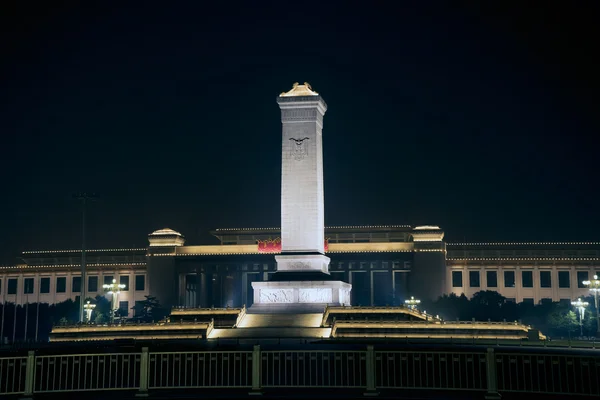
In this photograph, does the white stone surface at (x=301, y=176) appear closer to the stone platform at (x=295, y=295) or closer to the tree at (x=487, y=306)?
the stone platform at (x=295, y=295)

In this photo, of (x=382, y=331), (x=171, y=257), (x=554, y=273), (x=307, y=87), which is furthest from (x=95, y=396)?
(x=554, y=273)

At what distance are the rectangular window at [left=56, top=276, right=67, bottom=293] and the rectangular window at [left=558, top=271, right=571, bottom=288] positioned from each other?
61.4 meters

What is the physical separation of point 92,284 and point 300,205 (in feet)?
177

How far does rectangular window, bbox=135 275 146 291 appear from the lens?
104 metres

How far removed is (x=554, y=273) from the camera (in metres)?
97.9

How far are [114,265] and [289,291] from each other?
1982 inches

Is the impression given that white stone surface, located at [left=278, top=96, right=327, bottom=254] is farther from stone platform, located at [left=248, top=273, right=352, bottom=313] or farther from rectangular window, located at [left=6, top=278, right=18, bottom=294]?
rectangular window, located at [left=6, top=278, right=18, bottom=294]

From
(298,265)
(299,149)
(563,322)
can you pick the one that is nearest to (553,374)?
(298,265)

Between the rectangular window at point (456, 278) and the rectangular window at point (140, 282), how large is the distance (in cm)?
3844

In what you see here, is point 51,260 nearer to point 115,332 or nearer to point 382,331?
point 115,332

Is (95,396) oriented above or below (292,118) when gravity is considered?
below

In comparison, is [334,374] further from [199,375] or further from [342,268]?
[342,268]

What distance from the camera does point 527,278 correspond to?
98.9 meters

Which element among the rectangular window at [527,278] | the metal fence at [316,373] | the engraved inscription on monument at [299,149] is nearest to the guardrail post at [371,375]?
the metal fence at [316,373]
